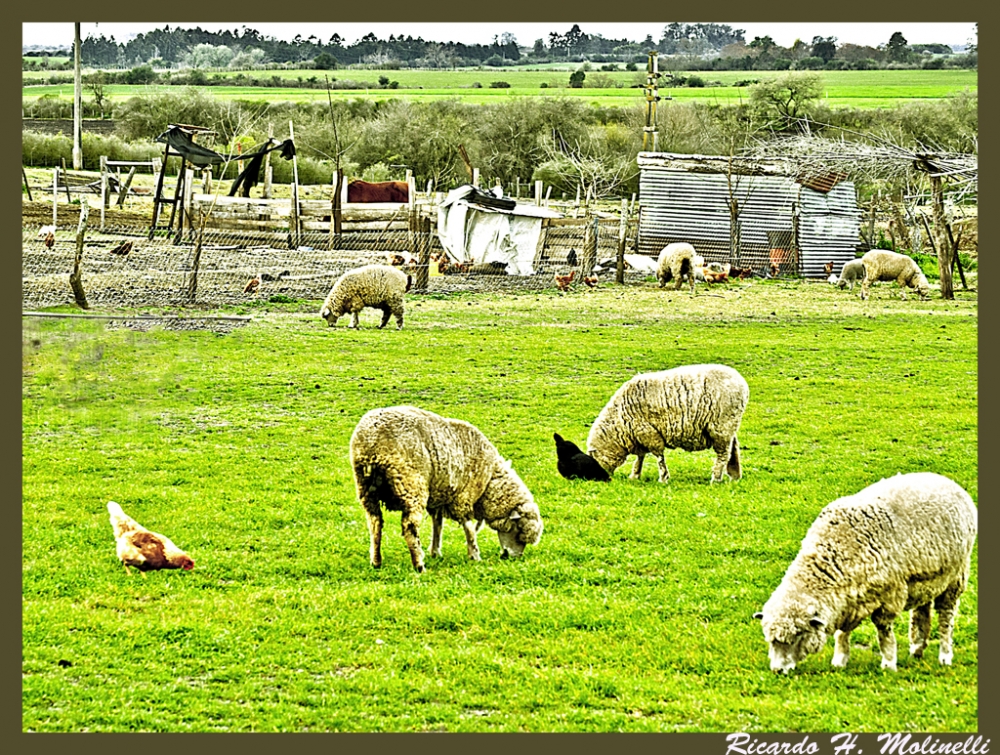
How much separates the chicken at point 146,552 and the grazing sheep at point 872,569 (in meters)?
5.40

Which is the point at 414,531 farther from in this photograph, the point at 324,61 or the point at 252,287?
the point at 324,61

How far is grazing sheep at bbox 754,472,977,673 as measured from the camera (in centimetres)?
790

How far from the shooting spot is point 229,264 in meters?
30.8

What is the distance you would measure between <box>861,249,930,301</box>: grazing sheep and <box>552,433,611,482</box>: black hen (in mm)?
21365

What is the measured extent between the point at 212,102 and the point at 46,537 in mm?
55540

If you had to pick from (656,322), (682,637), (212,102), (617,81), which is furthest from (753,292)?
(617,81)

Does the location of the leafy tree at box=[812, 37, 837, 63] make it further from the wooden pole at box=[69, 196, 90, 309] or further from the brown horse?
the wooden pole at box=[69, 196, 90, 309]

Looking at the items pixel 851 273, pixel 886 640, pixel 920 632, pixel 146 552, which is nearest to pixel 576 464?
pixel 146 552

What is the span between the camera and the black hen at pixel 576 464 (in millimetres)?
13562

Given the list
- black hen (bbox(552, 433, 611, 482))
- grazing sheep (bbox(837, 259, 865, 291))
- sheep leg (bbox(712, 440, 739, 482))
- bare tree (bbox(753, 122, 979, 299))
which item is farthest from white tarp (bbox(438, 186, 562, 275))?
sheep leg (bbox(712, 440, 739, 482))

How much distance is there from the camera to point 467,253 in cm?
3600

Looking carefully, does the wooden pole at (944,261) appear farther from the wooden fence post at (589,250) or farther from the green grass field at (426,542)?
the wooden fence post at (589,250)

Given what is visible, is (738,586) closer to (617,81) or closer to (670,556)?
(670,556)

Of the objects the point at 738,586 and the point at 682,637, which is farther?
the point at 738,586
